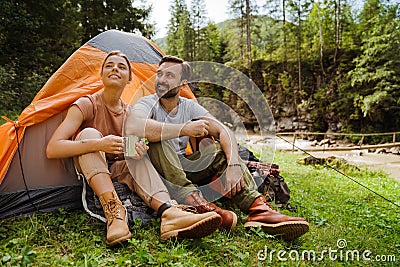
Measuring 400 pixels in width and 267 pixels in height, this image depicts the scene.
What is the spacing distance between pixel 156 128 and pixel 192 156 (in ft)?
1.50

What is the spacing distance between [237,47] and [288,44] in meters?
3.78

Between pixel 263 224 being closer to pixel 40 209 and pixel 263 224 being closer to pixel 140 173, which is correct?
pixel 140 173

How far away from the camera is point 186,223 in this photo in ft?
6.15

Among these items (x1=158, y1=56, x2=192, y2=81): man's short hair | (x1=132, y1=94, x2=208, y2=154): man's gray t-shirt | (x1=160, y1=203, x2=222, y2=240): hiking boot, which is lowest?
(x1=160, y1=203, x2=222, y2=240): hiking boot

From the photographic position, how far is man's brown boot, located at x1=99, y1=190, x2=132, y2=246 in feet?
6.14

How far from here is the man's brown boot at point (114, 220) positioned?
1.87 m

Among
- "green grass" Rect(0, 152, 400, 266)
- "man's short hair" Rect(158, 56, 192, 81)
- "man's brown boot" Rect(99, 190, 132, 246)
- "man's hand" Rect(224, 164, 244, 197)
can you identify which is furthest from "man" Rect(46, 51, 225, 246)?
"man's hand" Rect(224, 164, 244, 197)

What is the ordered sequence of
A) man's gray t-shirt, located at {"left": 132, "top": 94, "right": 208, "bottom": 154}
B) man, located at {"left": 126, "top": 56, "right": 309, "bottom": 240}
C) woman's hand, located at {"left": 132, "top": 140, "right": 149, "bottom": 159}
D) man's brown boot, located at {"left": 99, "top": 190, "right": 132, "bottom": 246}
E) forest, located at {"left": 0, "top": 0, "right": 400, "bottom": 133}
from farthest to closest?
forest, located at {"left": 0, "top": 0, "right": 400, "bottom": 133}
man's gray t-shirt, located at {"left": 132, "top": 94, "right": 208, "bottom": 154}
man, located at {"left": 126, "top": 56, "right": 309, "bottom": 240}
woman's hand, located at {"left": 132, "top": 140, "right": 149, "bottom": 159}
man's brown boot, located at {"left": 99, "top": 190, "right": 132, "bottom": 246}

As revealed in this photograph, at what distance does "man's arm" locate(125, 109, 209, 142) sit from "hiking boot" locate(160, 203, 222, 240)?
49cm

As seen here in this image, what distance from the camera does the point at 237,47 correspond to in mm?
22922

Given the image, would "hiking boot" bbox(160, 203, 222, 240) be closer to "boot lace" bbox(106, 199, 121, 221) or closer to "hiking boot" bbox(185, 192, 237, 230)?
"hiking boot" bbox(185, 192, 237, 230)

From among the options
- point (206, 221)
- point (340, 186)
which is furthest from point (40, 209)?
point (340, 186)
